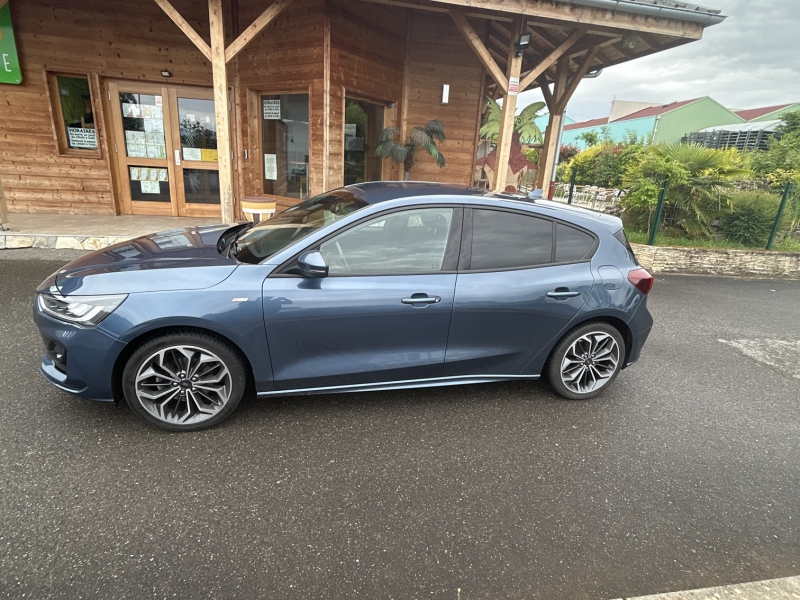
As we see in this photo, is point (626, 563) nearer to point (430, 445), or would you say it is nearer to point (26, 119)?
point (430, 445)

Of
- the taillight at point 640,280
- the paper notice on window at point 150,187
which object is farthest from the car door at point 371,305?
the paper notice on window at point 150,187

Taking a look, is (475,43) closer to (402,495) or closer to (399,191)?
(399,191)

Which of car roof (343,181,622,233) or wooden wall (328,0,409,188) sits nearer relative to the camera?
car roof (343,181,622,233)

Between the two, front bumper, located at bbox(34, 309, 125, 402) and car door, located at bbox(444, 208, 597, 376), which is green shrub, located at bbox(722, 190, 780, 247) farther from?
front bumper, located at bbox(34, 309, 125, 402)

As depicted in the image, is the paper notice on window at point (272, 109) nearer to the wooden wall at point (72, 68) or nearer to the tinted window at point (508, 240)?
the wooden wall at point (72, 68)

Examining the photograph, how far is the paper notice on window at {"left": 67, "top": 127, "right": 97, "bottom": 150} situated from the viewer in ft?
28.3

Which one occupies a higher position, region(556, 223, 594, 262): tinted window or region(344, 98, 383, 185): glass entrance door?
region(344, 98, 383, 185): glass entrance door

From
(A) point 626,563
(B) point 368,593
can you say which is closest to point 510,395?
(A) point 626,563

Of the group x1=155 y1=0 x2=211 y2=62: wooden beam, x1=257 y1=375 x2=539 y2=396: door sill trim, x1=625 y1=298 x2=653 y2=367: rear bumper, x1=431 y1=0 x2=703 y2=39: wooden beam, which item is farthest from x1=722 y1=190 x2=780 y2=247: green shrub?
x1=155 y1=0 x2=211 y2=62: wooden beam

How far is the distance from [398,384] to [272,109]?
7404 mm

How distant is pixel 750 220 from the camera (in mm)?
8883

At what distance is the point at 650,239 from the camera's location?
8484mm

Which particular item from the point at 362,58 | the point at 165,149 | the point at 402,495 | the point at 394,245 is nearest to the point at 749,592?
the point at 402,495

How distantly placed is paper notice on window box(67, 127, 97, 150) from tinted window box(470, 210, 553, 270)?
8.78 meters
